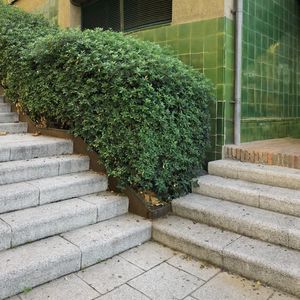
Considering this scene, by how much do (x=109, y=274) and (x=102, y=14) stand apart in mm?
5801

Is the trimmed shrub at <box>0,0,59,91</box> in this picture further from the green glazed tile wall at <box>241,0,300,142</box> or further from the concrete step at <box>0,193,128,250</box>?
the green glazed tile wall at <box>241,0,300,142</box>

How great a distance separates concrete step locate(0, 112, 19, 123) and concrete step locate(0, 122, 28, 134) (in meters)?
0.29

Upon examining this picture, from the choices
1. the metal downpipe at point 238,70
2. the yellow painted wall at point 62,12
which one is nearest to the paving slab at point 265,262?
the metal downpipe at point 238,70

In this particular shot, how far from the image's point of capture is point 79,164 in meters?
4.04

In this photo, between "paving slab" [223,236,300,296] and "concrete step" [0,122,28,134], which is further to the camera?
"concrete step" [0,122,28,134]

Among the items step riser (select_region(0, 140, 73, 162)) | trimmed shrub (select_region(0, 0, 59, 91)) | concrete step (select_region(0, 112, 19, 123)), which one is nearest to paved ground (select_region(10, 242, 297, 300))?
step riser (select_region(0, 140, 73, 162))

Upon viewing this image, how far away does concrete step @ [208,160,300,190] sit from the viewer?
3.66 m

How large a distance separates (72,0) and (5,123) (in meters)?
3.69

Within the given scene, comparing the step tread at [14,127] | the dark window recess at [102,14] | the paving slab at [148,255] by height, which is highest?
the dark window recess at [102,14]

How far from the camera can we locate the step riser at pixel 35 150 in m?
3.79

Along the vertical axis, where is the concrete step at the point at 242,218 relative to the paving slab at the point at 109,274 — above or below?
above

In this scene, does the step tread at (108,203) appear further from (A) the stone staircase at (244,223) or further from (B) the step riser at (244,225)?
(B) the step riser at (244,225)

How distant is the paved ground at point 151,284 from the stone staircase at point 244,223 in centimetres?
13

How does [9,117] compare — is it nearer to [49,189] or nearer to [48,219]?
[49,189]
